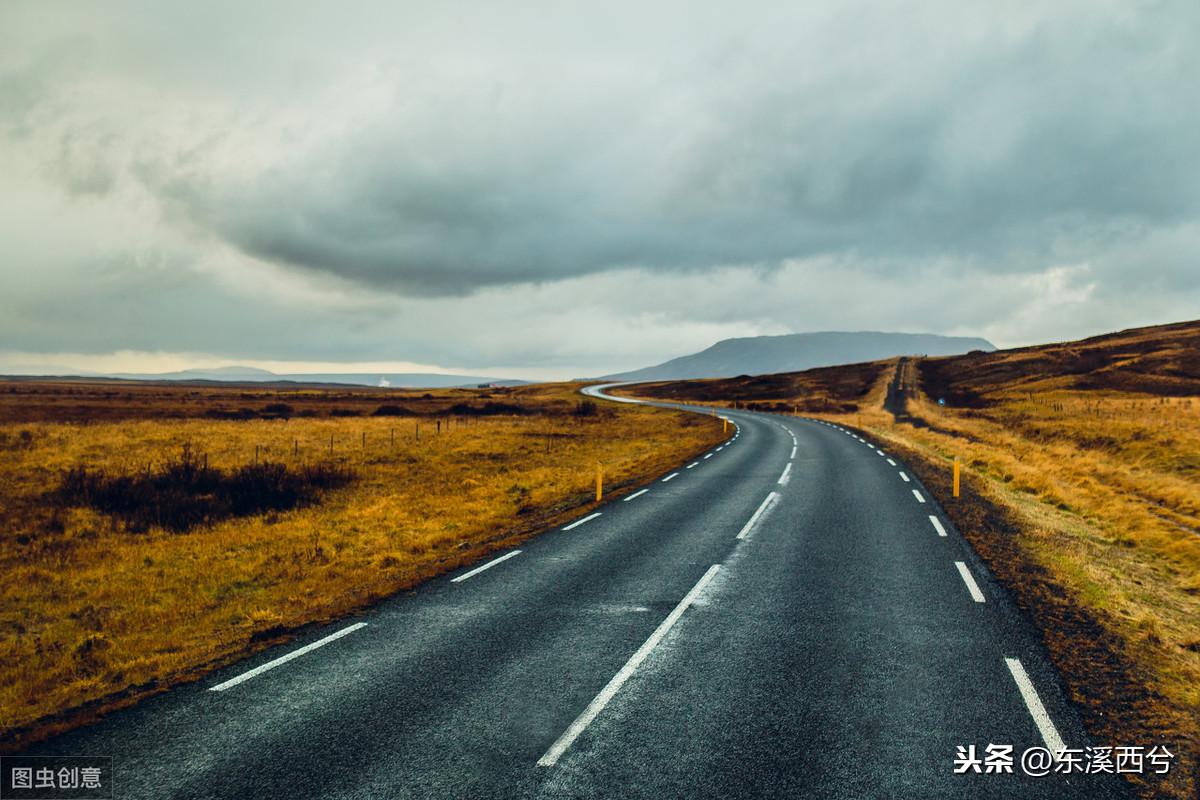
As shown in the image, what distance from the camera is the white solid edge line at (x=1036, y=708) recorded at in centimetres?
495

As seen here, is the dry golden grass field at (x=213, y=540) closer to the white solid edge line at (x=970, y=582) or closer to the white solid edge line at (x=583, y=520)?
the white solid edge line at (x=583, y=520)

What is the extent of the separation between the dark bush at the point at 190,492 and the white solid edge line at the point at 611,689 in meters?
13.7

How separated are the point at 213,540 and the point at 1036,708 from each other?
52.2 ft

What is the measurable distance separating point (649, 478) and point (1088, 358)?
93.3 meters

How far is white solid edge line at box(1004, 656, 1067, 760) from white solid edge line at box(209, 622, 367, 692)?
7363mm

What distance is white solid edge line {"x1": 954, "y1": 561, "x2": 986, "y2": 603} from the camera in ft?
27.1

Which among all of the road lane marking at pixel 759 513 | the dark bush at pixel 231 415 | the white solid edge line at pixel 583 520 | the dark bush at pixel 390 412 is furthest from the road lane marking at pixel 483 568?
the dark bush at pixel 390 412

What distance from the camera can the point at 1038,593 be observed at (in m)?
8.45

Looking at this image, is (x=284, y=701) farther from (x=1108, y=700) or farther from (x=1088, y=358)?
(x=1088, y=358)

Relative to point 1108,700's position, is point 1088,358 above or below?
above

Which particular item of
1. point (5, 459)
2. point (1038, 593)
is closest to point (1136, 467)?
point (1038, 593)

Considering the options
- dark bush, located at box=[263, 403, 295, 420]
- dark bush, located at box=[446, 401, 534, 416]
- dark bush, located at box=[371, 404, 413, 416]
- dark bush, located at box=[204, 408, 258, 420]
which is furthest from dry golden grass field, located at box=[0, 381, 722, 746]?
dark bush, located at box=[446, 401, 534, 416]

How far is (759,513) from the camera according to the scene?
13977mm

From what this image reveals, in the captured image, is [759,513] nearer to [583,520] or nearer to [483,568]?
[583,520]
